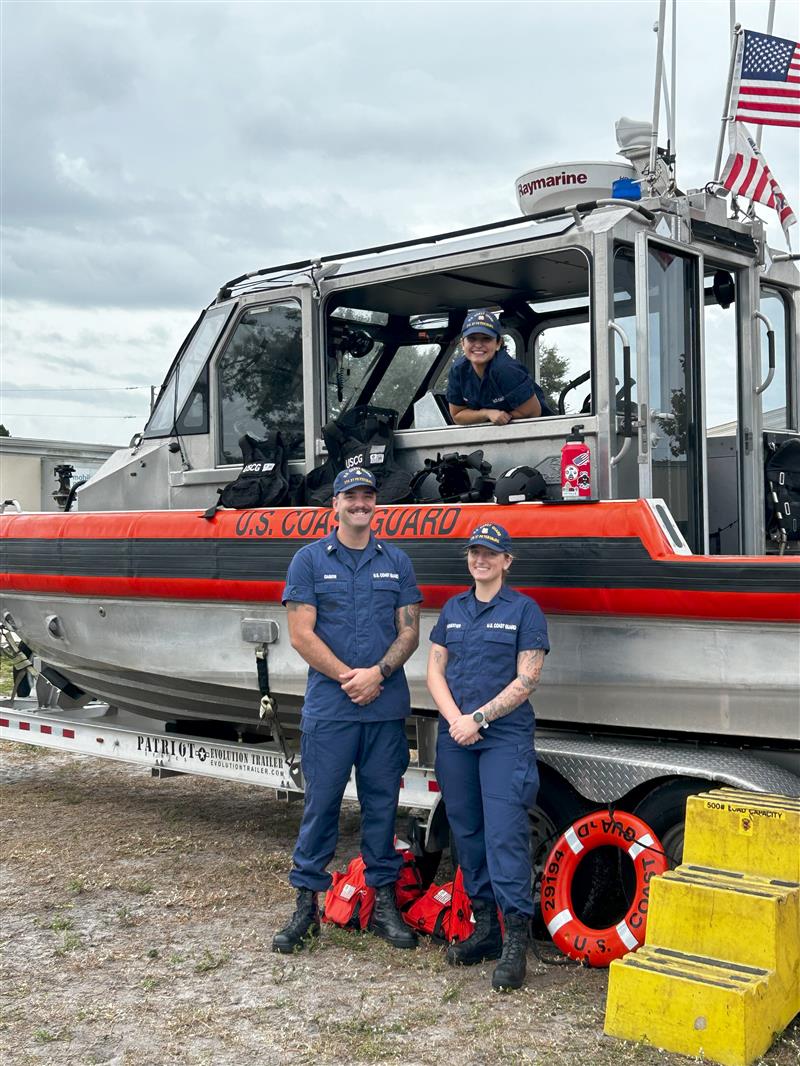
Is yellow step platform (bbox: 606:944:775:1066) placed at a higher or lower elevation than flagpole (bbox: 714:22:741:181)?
lower

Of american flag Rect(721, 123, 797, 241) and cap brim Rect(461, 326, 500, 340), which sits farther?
american flag Rect(721, 123, 797, 241)

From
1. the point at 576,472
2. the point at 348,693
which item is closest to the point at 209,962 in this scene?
the point at 348,693

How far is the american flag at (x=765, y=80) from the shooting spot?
5.20 m

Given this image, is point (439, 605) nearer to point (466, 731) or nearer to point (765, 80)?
point (466, 731)

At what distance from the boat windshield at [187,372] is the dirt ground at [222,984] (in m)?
2.19

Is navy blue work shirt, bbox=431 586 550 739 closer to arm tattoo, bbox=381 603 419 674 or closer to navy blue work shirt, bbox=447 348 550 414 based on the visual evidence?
arm tattoo, bbox=381 603 419 674

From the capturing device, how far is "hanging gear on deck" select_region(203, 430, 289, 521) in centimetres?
548

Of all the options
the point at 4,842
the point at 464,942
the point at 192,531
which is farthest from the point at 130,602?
the point at 464,942

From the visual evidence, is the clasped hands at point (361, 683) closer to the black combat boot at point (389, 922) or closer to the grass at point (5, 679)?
the black combat boot at point (389, 922)

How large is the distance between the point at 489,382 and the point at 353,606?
3.89 ft

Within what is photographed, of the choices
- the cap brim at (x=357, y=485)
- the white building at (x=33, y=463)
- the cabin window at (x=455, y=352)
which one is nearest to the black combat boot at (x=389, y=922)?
the cap brim at (x=357, y=485)

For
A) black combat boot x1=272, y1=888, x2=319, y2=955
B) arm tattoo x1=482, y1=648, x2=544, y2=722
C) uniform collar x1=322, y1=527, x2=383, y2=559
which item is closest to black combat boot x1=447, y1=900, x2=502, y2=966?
black combat boot x1=272, y1=888, x2=319, y2=955

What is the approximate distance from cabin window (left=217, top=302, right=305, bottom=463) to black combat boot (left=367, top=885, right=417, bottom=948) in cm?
207

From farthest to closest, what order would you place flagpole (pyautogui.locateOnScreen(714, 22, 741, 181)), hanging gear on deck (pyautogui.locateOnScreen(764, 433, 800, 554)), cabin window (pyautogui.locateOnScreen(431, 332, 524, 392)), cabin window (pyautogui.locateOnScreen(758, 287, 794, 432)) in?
cabin window (pyautogui.locateOnScreen(431, 332, 524, 392)) → cabin window (pyautogui.locateOnScreen(758, 287, 794, 432)) → hanging gear on deck (pyautogui.locateOnScreen(764, 433, 800, 554)) → flagpole (pyautogui.locateOnScreen(714, 22, 741, 181))
